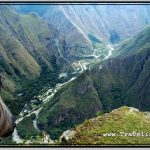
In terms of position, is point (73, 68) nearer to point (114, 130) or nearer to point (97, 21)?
point (97, 21)

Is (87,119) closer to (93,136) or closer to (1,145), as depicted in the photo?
(93,136)

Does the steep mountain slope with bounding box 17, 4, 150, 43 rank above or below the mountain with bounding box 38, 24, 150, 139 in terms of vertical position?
above

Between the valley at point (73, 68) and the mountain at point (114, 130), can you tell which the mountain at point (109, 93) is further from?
the mountain at point (114, 130)

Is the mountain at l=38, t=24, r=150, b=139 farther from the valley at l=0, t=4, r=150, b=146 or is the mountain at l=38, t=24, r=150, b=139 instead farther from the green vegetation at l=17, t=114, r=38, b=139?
the green vegetation at l=17, t=114, r=38, b=139

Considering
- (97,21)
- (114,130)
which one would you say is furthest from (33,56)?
(114,130)

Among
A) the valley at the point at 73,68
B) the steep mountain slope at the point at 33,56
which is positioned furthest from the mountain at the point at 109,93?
the steep mountain slope at the point at 33,56

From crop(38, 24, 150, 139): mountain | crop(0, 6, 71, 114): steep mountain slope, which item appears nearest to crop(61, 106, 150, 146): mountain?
crop(38, 24, 150, 139): mountain
